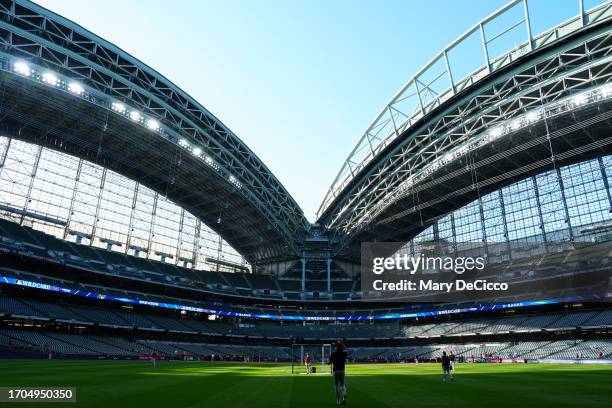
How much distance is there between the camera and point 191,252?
6944 centimetres

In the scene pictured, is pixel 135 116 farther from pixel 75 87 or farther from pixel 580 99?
pixel 580 99

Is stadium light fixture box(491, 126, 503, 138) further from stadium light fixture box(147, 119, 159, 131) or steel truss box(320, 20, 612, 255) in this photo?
stadium light fixture box(147, 119, 159, 131)

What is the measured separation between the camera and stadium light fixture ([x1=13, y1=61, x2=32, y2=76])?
3725cm

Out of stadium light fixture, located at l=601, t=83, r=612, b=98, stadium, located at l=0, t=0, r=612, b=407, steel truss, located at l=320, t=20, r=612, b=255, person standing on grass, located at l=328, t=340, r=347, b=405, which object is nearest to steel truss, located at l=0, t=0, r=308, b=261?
stadium, located at l=0, t=0, r=612, b=407

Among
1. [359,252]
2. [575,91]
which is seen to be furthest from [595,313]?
[359,252]

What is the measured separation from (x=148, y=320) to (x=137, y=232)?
44.9ft

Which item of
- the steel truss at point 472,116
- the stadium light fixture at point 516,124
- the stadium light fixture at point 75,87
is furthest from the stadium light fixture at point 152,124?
the stadium light fixture at point 516,124

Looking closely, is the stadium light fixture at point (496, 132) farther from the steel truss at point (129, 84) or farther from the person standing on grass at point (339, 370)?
the person standing on grass at point (339, 370)

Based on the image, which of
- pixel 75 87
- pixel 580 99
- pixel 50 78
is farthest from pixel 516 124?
pixel 50 78

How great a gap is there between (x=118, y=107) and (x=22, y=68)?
944cm

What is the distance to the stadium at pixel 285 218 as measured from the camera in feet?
136

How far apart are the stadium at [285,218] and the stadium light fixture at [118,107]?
0.22 meters

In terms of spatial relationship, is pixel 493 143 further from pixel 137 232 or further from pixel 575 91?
pixel 137 232

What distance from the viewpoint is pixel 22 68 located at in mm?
37812
